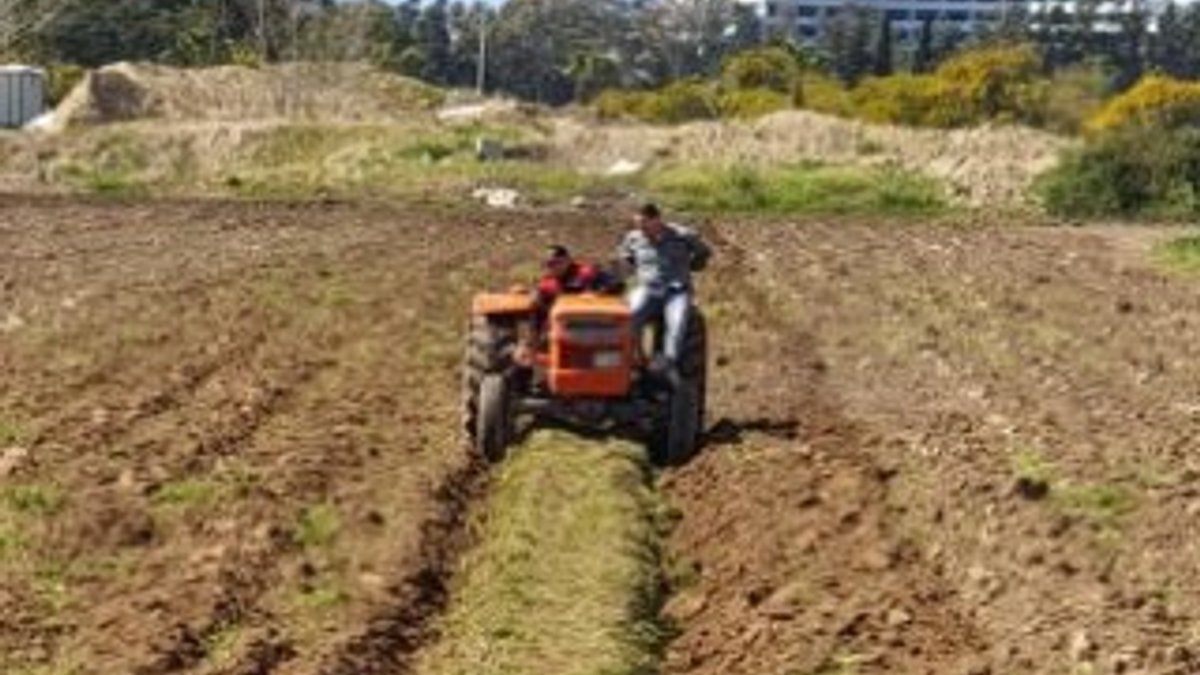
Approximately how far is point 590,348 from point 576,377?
8.5 inches

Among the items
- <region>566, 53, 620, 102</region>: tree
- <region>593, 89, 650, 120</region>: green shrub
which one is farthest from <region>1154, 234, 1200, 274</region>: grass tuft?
<region>566, 53, 620, 102</region>: tree

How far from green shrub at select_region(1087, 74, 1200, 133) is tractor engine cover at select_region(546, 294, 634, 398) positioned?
150 ft

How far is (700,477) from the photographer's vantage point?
14945 mm

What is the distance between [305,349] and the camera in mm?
20500

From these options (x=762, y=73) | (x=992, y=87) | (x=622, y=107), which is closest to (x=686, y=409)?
(x=992, y=87)

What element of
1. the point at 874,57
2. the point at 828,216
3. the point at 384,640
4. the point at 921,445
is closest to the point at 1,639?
the point at 384,640

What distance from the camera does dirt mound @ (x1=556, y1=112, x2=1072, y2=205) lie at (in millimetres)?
55219

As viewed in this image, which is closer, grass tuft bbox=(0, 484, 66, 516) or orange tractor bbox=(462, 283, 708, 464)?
grass tuft bbox=(0, 484, 66, 516)

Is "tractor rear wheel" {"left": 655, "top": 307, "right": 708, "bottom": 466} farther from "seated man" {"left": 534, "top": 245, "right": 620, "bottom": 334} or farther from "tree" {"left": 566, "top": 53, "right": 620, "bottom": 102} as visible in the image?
"tree" {"left": 566, "top": 53, "right": 620, "bottom": 102}

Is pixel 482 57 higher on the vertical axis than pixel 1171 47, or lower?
higher

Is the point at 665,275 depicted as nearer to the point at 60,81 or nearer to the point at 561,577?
the point at 561,577

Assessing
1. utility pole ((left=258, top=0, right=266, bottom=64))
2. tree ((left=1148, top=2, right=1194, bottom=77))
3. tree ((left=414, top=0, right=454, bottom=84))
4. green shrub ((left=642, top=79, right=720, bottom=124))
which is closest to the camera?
green shrub ((left=642, top=79, right=720, bottom=124))

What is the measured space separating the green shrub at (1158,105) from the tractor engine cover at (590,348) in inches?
1796

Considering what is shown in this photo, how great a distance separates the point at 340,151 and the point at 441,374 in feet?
129
